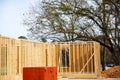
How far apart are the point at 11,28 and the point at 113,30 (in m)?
9.25

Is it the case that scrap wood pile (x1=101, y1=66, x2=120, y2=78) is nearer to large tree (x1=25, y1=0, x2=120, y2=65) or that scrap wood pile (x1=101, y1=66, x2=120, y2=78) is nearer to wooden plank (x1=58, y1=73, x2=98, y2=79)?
wooden plank (x1=58, y1=73, x2=98, y2=79)

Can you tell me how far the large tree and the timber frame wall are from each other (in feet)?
17.6

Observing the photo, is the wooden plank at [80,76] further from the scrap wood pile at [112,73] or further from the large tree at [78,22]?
the large tree at [78,22]

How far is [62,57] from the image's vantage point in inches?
928

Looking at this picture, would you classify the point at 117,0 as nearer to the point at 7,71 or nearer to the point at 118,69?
the point at 118,69

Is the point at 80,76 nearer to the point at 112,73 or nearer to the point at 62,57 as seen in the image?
the point at 112,73

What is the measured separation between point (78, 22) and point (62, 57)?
20.1 ft

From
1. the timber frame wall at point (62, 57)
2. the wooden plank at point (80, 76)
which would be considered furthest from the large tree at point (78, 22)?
the wooden plank at point (80, 76)

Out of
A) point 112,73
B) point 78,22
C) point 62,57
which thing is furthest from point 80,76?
point 78,22

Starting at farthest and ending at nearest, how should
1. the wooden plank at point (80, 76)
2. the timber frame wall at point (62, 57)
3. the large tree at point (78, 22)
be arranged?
the large tree at point (78, 22) < the wooden plank at point (80, 76) < the timber frame wall at point (62, 57)

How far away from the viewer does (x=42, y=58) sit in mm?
20922

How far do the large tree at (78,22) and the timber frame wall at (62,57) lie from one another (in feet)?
17.6

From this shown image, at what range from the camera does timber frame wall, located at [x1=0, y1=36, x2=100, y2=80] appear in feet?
59.8

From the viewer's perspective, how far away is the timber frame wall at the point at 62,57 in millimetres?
18234
